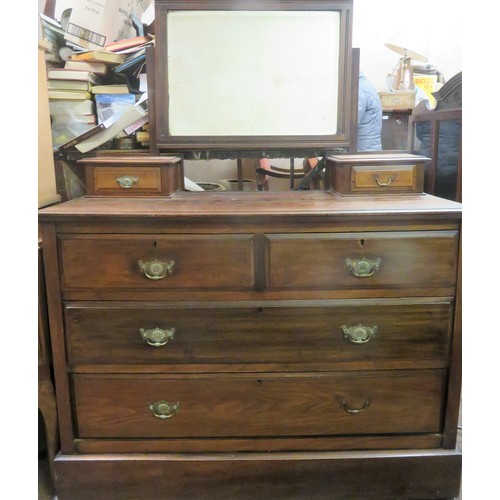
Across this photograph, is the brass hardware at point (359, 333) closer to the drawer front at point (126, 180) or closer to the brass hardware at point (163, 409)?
the brass hardware at point (163, 409)

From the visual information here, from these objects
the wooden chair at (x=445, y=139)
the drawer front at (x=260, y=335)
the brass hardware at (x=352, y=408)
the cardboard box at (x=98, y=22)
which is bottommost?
the brass hardware at (x=352, y=408)

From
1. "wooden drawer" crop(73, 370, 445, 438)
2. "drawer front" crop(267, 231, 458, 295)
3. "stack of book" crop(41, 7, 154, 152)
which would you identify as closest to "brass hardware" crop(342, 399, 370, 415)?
"wooden drawer" crop(73, 370, 445, 438)

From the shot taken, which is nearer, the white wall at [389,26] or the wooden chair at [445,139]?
the wooden chair at [445,139]

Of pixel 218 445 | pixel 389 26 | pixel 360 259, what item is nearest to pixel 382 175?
pixel 360 259

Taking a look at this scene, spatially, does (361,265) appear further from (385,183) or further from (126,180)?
(126,180)

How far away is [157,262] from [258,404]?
1.50 feet

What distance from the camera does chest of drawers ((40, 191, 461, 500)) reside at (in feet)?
3.51

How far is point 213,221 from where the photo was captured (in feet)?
3.47

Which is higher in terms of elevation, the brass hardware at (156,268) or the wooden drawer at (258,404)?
the brass hardware at (156,268)

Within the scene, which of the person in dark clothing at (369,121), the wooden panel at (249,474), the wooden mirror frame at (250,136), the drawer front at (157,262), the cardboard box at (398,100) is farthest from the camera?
the cardboard box at (398,100)

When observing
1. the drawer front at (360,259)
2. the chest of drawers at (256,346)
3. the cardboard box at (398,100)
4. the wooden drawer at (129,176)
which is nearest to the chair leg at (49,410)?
the chest of drawers at (256,346)

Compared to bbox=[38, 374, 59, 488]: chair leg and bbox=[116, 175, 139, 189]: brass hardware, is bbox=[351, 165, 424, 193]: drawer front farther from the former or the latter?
bbox=[38, 374, 59, 488]: chair leg

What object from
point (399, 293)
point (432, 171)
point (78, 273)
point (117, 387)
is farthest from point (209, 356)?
point (432, 171)

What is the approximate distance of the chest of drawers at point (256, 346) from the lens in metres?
1.07
